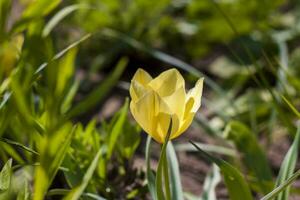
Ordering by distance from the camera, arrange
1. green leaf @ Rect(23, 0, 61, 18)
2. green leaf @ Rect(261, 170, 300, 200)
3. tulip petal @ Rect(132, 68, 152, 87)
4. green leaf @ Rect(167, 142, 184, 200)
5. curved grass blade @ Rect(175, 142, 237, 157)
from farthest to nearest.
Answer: curved grass blade @ Rect(175, 142, 237, 157)
green leaf @ Rect(23, 0, 61, 18)
green leaf @ Rect(167, 142, 184, 200)
tulip petal @ Rect(132, 68, 152, 87)
green leaf @ Rect(261, 170, 300, 200)

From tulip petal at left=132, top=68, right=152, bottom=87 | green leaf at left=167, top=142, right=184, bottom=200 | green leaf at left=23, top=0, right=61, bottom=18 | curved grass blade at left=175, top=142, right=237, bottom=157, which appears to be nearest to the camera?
tulip petal at left=132, top=68, right=152, bottom=87

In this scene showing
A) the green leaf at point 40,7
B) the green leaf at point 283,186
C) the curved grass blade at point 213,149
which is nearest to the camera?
the green leaf at point 283,186

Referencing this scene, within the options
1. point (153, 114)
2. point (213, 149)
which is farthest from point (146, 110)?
point (213, 149)

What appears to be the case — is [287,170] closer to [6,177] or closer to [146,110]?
[146,110]

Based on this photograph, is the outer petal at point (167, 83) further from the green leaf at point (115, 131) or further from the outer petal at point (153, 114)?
the green leaf at point (115, 131)

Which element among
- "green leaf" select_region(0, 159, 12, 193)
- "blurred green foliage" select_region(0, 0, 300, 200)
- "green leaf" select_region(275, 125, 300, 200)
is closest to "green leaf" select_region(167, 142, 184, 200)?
"blurred green foliage" select_region(0, 0, 300, 200)

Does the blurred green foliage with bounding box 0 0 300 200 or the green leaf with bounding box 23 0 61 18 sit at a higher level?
the green leaf with bounding box 23 0 61 18

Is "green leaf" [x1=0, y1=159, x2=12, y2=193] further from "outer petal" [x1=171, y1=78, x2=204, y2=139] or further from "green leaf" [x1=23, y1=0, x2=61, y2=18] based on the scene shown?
"green leaf" [x1=23, y1=0, x2=61, y2=18]

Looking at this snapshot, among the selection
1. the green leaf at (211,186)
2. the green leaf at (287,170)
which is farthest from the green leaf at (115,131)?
the green leaf at (287,170)
